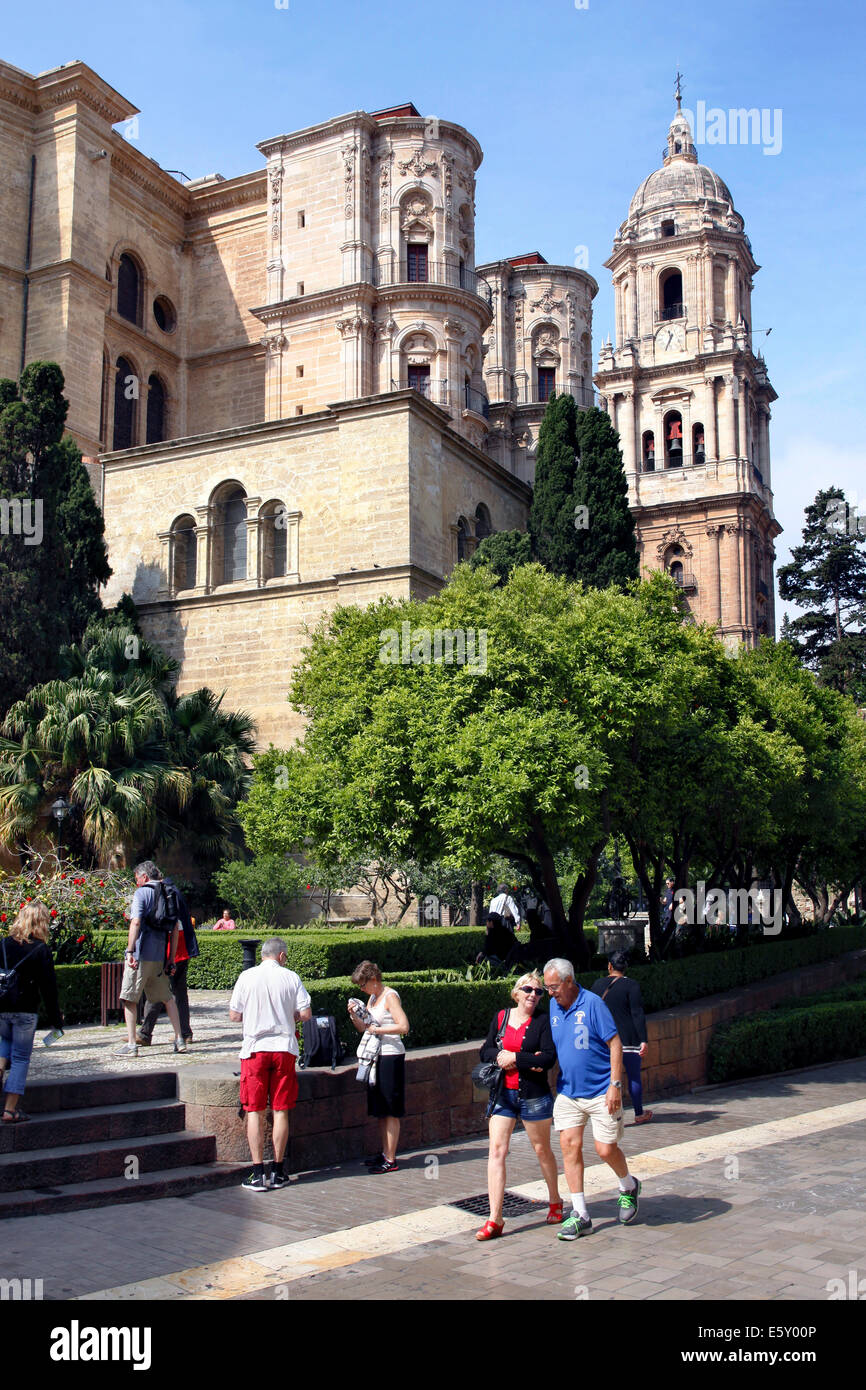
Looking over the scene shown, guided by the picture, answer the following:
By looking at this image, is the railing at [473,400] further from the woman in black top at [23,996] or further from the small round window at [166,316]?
the woman in black top at [23,996]

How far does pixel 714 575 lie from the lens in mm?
55281

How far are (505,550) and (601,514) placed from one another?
5.26 m

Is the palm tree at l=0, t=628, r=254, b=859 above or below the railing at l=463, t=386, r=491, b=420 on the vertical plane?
below

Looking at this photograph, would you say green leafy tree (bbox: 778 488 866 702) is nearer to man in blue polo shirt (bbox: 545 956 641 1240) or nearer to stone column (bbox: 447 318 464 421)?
stone column (bbox: 447 318 464 421)

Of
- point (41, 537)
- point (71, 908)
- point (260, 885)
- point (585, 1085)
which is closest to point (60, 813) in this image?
point (260, 885)

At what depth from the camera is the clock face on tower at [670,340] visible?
58.9 m

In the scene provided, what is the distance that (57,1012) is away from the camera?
9.06m

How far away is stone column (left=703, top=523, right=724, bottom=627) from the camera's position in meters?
54.8

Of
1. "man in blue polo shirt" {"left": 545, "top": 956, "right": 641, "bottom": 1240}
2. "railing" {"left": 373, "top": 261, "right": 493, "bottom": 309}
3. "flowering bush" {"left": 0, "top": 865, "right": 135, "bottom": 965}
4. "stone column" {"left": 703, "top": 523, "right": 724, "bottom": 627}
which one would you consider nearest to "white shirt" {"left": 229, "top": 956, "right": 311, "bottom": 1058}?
"man in blue polo shirt" {"left": 545, "top": 956, "right": 641, "bottom": 1240}

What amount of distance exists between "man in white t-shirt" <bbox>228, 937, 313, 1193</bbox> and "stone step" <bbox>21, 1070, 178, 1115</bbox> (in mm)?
1016

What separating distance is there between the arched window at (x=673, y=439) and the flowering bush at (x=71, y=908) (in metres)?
47.6

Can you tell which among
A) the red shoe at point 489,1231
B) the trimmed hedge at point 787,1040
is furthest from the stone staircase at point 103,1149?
the trimmed hedge at point 787,1040

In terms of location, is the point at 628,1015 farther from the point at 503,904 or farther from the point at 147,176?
the point at 147,176
